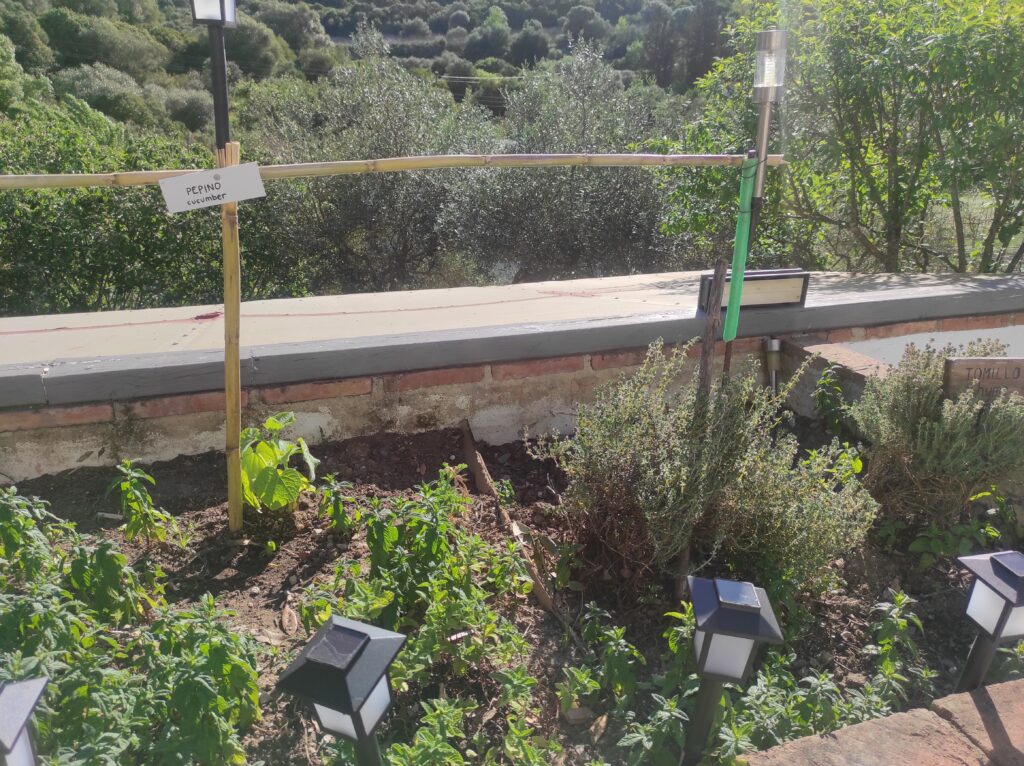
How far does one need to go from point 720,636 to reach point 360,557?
4.54 feet

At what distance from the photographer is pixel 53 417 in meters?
2.96

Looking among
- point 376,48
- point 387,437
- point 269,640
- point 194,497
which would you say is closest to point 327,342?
point 387,437

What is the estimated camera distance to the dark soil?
6.86ft

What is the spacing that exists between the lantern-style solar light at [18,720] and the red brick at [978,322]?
454 centimetres

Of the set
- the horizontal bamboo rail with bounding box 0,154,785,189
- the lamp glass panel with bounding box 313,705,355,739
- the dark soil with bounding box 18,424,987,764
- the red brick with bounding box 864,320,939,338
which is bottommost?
the dark soil with bounding box 18,424,987,764

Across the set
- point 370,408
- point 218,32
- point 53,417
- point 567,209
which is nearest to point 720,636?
point 370,408

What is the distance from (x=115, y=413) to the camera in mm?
3041

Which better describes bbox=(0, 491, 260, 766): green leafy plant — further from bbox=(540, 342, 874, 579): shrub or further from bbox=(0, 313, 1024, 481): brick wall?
bbox=(540, 342, 874, 579): shrub

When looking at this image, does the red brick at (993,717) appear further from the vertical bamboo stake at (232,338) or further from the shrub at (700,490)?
the vertical bamboo stake at (232,338)

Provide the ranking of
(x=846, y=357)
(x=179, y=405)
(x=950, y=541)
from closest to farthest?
(x=950, y=541)
(x=179, y=405)
(x=846, y=357)

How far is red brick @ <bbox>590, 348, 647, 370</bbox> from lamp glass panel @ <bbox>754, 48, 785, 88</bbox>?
136 centimetres

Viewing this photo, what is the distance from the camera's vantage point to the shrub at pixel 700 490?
2320 millimetres

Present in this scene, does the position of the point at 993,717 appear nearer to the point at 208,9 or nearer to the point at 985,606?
the point at 985,606

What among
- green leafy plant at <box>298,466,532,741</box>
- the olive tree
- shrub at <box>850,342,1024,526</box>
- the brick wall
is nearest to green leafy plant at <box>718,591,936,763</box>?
green leafy plant at <box>298,466,532,741</box>
